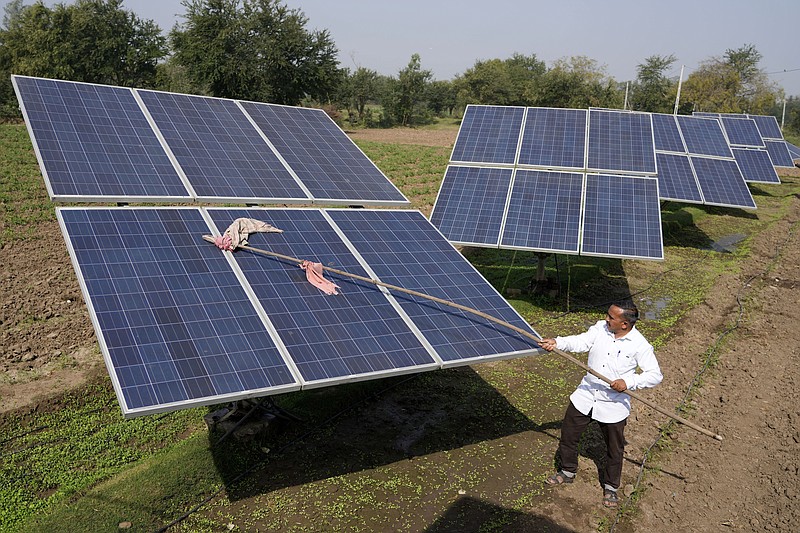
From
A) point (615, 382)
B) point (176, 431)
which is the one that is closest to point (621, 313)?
point (615, 382)

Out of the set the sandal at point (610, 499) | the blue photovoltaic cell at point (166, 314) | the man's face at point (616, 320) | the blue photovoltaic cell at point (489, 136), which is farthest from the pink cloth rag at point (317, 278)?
the blue photovoltaic cell at point (489, 136)

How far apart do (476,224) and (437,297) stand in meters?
5.29

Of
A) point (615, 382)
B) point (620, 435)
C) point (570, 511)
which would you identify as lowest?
point (570, 511)

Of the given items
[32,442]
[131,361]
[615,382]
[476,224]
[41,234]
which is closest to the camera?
[131,361]

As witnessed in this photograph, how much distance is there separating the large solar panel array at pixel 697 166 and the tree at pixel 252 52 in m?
26.6

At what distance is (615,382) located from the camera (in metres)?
7.39

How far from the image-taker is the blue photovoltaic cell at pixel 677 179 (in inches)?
843

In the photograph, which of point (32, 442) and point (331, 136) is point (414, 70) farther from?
point (32, 442)

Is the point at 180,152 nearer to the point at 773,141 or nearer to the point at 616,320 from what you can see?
the point at 616,320

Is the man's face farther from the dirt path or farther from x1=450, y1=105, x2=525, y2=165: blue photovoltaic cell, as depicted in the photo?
x1=450, y1=105, x2=525, y2=165: blue photovoltaic cell

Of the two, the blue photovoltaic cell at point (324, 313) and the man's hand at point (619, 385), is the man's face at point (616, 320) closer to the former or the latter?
Answer: the man's hand at point (619, 385)

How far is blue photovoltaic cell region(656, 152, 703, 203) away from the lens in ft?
70.2

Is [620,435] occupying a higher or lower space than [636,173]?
lower

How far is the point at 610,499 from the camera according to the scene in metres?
7.90
